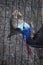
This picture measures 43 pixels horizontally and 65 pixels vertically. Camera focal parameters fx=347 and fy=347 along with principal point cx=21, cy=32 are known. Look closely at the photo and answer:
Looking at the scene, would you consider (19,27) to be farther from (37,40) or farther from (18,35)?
(37,40)

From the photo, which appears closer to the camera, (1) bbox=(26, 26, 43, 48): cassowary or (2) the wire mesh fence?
(1) bbox=(26, 26, 43, 48): cassowary

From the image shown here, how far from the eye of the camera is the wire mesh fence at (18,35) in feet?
12.6

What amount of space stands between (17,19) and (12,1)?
208 mm

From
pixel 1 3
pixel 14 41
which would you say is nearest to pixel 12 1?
pixel 1 3

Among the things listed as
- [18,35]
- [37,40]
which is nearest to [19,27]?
[18,35]

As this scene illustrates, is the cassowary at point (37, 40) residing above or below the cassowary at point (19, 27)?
below

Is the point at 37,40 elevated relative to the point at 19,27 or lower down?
lower down

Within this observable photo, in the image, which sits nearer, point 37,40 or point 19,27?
point 37,40

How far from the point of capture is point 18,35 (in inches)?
153

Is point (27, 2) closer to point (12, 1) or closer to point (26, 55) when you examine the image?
point (12, 1)

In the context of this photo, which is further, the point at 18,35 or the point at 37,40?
the point at 18,35

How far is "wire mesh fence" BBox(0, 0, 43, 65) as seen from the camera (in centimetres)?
384

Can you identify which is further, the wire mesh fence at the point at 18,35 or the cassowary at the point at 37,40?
the wire mesh fence at the point at 18,35

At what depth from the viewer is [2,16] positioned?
3859 millimetres
